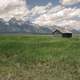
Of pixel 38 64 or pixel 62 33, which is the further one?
pixel 62 33

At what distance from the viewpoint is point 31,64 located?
3541 centimetres

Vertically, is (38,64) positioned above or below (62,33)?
above

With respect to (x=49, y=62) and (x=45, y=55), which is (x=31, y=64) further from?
(x=45, y=55)

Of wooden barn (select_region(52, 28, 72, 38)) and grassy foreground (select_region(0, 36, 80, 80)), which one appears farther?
wooden barn (select_region(52, 28, 72, 38))

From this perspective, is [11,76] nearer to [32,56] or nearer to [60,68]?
[60,68]

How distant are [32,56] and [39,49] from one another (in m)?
6.05

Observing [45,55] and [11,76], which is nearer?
[11,76]

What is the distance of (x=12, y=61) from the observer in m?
37.8

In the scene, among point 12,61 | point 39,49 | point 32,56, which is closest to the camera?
point 12,61

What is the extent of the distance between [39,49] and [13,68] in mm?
13627

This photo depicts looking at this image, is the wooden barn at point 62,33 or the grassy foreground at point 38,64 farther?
the wooden barn at point 62,33

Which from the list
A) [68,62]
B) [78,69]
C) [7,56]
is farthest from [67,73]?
[7,56]

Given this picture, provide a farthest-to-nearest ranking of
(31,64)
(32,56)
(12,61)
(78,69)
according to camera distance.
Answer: (32,56), (12,61), (31,64), (78,69)

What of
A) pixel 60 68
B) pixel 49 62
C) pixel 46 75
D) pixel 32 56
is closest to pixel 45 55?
pixel 32 56
